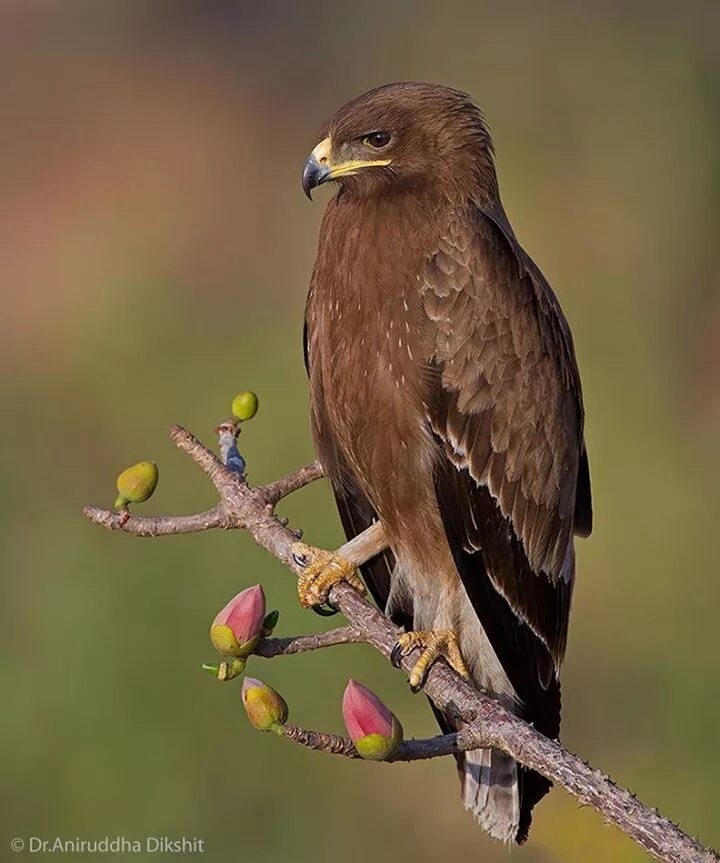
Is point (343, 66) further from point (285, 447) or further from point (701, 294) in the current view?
point (285, 447)

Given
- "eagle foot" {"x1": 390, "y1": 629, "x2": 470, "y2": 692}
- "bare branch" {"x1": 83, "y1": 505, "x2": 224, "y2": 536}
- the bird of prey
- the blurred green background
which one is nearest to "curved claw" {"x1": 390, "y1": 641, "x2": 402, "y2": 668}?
"eagle foot" {"x1": 390, "y1": 629, "x2": 470, "y2": 692}

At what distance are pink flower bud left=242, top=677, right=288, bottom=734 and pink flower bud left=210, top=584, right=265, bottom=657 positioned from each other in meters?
0.15

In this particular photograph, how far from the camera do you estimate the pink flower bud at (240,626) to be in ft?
10.4

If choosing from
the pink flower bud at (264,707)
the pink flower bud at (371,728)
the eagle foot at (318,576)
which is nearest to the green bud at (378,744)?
the pink flower bud at (371,728)

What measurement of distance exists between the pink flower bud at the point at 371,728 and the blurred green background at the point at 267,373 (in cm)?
179

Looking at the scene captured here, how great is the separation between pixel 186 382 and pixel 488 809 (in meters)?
2.97

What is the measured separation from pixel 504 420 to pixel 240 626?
3.95ft

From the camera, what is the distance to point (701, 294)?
296 inches

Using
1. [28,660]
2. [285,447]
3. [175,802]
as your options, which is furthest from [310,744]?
[285,447]

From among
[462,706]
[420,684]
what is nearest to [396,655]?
[420,684]

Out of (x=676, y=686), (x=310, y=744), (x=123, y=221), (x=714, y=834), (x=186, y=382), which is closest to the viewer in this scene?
(x=310, y=744)

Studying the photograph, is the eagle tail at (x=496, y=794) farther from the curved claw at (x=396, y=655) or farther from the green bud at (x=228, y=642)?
the green bud at (x=228, y=642)

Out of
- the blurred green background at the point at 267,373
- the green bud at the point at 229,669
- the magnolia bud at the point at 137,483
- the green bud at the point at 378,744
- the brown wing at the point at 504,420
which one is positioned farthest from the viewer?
the blurred green background at the point at 267,373

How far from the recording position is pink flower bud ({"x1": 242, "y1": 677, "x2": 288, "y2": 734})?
3.00 m
